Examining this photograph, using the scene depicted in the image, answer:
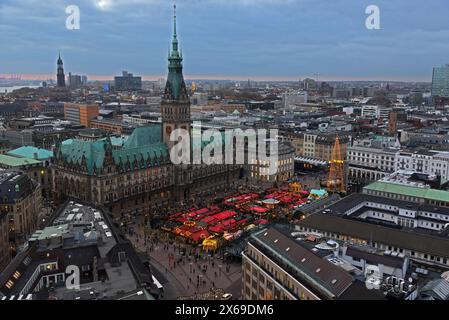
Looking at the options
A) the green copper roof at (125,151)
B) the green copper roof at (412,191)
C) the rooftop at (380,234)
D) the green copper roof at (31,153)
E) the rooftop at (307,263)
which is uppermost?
the green copper roof at (125,151)

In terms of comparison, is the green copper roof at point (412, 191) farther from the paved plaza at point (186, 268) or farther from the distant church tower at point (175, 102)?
the distant church tower at point (175, 102)

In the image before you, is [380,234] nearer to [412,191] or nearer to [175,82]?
[412,191]

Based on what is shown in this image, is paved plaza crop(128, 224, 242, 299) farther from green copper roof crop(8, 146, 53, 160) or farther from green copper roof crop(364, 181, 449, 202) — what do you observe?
green copper roof crop(8, 146, 53, 160)

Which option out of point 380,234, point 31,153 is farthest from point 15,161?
point 380,234

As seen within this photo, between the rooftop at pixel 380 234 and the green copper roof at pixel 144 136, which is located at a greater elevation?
the green copper roof at pixel 144 136

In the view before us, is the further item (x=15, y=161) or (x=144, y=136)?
(x=15, y=161)

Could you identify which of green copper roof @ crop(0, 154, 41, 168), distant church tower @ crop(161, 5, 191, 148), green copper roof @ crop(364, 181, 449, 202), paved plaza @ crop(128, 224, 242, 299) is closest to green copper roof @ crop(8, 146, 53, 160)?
green copper roof @ crop(0, 154, 41, 168)

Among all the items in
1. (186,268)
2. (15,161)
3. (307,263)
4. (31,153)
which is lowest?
(186,268)

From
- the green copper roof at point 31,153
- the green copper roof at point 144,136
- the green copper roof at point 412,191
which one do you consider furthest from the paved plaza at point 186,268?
the green copper roof at point 31,153

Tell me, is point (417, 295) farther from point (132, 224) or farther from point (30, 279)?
point (132, 224)
